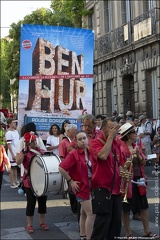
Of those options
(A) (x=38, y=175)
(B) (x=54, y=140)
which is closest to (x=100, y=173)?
(A) (x=38, y=175)

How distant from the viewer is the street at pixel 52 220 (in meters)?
7.34

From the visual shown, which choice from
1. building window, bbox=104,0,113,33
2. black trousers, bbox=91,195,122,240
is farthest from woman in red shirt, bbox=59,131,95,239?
building window, bbox=104,0,113,33

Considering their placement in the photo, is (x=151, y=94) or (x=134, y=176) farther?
(x=151, y=94)

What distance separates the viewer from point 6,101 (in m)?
72.1

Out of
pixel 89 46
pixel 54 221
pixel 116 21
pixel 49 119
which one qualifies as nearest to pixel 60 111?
pixel 49 119

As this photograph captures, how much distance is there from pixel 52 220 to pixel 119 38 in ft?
62.3

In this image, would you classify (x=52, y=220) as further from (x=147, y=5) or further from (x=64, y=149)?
(x=147, y=5)

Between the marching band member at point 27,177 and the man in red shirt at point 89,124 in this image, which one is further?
the marching band member at point 27,177

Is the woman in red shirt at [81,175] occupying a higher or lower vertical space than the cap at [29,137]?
lower

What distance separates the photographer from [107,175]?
565 cm

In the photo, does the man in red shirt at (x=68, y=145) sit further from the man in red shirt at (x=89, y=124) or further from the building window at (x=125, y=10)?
the building window at (x=125, y=10)

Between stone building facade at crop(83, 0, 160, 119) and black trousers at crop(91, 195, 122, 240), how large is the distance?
55.7 ft

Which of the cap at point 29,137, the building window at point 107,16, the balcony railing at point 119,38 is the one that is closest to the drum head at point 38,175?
the cap at point 29,137

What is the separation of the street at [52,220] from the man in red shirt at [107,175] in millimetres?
1215
